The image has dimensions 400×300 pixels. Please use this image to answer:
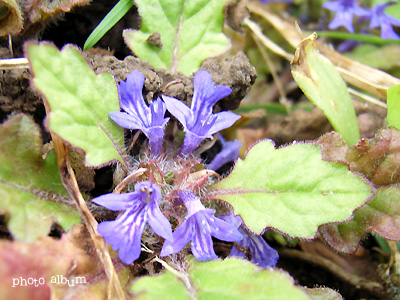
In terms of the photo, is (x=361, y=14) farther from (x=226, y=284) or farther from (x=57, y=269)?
(x=57, y=269)

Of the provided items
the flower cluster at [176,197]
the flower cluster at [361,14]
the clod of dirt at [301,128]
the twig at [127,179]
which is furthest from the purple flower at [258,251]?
the flower cluster at [361,14]

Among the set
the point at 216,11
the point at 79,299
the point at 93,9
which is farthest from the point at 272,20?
the point at 79,299

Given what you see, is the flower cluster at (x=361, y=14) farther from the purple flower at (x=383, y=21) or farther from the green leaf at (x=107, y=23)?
the green leaf at (x=107, y=23)

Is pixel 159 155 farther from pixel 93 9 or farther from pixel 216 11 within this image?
pixel 93 9

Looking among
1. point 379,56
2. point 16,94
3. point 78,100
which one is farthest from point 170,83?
point 379,56

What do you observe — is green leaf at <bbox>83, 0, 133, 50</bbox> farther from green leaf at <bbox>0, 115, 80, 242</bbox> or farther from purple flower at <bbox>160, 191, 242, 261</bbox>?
purple flower at <bbox>160, 191, 242, 261</bbox>

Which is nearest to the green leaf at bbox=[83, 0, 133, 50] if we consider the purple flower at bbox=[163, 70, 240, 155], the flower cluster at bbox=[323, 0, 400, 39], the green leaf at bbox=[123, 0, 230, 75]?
the green leaf at bbox=[123, 0, 230, 75]
